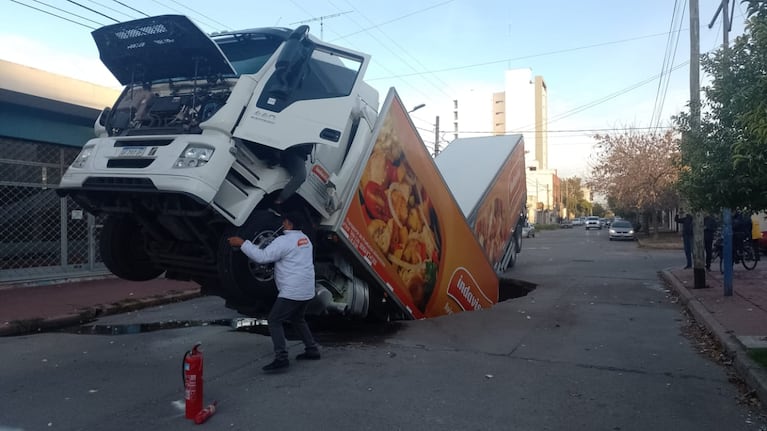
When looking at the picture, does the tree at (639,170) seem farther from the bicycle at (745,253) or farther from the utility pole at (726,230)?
the utility pole at (726,230)

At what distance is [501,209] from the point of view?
530 inches

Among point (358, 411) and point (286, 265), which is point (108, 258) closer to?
point (286, 265)

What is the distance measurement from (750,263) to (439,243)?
39.8ft

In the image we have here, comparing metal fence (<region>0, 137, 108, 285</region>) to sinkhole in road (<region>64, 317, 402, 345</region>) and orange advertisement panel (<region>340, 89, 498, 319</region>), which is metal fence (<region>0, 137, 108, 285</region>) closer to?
sinkhole in road (<region>64, 317, 402, 345</region>)

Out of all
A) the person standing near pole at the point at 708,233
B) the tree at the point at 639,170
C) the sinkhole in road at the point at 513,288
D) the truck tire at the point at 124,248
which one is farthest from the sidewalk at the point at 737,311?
the tree at the point at 639,170

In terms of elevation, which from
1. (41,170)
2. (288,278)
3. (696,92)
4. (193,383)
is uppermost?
(696,92)

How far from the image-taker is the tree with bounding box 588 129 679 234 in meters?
34.2

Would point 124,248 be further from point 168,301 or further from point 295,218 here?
point 168,301

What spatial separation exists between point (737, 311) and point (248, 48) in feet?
27.0

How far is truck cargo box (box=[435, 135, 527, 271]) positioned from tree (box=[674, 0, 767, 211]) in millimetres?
4140

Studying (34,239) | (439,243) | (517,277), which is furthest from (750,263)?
(34,239)

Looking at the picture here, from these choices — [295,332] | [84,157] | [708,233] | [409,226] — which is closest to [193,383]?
[84,157]

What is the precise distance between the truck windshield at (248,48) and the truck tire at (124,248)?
2082 mm

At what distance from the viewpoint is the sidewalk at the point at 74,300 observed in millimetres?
8680
